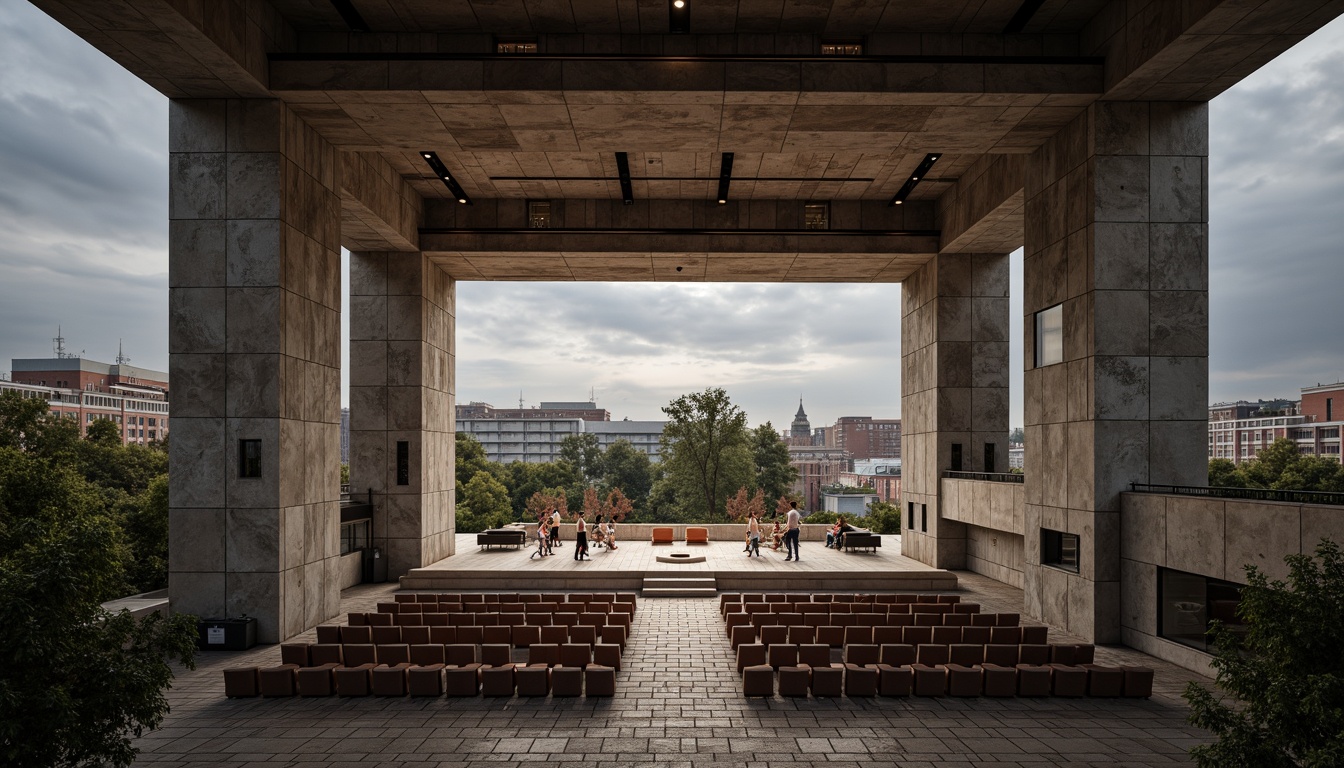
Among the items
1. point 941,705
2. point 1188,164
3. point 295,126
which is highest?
point 295,126

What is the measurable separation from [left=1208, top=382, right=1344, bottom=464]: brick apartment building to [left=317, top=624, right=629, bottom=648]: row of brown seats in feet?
277

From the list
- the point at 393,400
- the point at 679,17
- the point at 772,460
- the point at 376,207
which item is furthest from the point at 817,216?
the point at 772,460

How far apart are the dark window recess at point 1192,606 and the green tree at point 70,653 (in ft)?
50.6

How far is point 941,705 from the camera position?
39.9ft

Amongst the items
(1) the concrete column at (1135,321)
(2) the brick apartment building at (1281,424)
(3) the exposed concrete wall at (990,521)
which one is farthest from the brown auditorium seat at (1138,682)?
(2) the brick apartment building at (1281,424)

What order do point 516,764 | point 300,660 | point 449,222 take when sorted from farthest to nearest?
1. point 449,222
2. point 300,660
3. point 516,764

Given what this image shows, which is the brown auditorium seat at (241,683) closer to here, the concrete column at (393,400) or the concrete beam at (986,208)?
the concrete column at (393,400)

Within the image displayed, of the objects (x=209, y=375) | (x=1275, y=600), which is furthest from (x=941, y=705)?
(x=209, y=375)

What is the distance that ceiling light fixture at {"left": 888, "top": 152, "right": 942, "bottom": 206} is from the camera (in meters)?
22.0

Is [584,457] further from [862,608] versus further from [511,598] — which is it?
[862,608]

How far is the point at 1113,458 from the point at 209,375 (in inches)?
742

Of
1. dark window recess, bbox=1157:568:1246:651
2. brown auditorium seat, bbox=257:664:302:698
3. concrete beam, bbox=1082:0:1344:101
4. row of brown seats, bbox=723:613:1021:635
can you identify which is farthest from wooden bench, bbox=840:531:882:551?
brown auditorium seat, bbox=257:664:302:698

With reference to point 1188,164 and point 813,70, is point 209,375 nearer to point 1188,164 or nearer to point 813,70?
point 813,70

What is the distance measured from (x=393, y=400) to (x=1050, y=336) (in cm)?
1995
